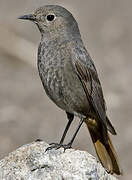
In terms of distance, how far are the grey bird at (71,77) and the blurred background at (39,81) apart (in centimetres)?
336

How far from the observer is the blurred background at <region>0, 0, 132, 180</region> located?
14930mm

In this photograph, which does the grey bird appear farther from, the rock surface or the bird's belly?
the rock surface

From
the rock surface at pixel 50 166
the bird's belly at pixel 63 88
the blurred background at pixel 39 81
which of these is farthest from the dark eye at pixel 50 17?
the blurred background at pixel 39 81

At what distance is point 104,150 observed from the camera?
10914 mm

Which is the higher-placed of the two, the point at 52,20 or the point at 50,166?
the point at 52,20

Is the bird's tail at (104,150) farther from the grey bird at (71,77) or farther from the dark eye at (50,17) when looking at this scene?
the dark eye at (50,17)

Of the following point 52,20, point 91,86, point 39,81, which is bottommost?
point 39,81

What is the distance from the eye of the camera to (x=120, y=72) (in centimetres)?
1678

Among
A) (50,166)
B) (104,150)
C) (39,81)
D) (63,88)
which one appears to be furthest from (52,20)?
(39,81)

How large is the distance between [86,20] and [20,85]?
242 centimetres

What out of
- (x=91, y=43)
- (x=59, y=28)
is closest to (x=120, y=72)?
(x=91, y=43)

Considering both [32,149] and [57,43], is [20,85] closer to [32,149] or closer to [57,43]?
[57,43]

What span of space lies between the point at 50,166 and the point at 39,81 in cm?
683

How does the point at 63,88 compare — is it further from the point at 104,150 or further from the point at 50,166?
the point at 50,166
